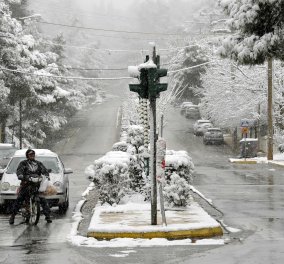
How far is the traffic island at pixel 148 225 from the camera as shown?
1211 centimetres

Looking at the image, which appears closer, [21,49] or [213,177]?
[213,177]

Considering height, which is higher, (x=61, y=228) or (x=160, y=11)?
(x=160, y=11)

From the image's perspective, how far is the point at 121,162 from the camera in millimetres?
16344

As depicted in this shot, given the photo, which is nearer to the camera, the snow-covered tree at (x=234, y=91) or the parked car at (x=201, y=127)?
the snow-covered tree at (x=234, y=91)

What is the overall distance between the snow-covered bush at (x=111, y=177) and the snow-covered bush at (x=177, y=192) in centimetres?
108

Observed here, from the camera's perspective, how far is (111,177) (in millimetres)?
16344

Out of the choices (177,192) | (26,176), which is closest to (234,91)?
(177,192)

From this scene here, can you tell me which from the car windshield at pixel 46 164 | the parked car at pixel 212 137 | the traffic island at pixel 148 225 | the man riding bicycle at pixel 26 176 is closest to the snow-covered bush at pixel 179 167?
the traffic island at pixel 148 225

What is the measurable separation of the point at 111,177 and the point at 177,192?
5.37 ft

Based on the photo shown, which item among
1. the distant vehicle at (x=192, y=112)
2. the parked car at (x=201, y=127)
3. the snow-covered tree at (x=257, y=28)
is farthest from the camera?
the distant vehicle at (x=192, y=112)

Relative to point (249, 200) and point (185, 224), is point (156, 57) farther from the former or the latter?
point (249, 200)

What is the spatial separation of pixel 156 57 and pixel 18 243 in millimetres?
4524

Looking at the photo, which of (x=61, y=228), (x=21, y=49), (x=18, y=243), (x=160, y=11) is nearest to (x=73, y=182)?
(x=61, y=228)

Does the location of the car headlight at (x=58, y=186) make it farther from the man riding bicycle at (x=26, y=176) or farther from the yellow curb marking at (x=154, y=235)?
the yellow curb marking at (x=154, y=235)
